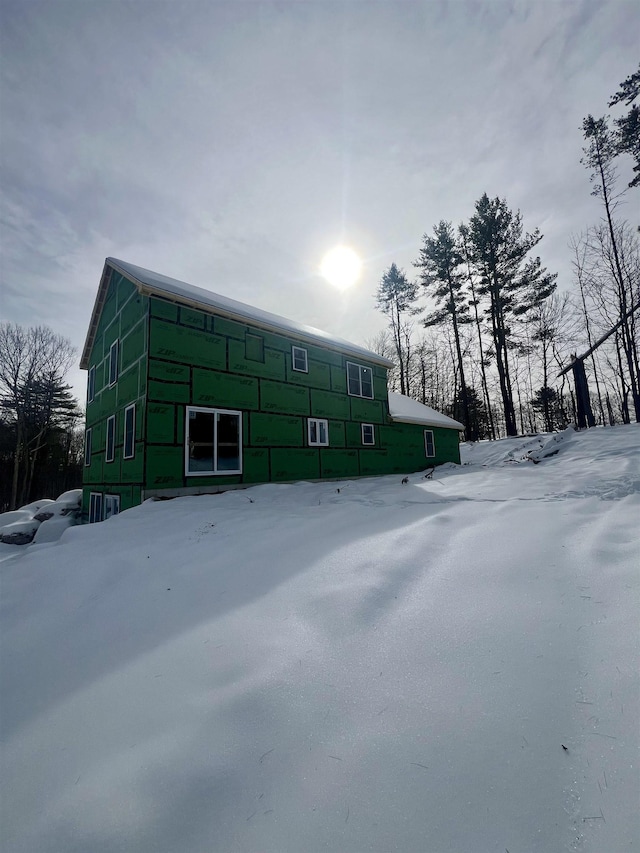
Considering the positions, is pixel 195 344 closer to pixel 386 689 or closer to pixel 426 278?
pixel 386 689

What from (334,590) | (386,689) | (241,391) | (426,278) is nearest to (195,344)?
(241,391)

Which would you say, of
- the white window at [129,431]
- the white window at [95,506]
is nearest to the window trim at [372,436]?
the white window at [129,431]

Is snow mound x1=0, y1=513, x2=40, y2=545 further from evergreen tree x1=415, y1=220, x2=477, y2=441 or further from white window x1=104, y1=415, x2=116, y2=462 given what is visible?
evergreen tree x1=415, y1=220, x2=477, y2=441

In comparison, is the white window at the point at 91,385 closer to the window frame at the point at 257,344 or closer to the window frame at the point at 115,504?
the window frame at the point at 115,504

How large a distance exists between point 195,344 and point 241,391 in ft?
5.45

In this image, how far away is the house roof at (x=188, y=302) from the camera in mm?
8281

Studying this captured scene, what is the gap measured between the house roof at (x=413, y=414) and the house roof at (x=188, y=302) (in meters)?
2.21

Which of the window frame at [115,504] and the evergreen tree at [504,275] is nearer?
the window frame at [115,504]

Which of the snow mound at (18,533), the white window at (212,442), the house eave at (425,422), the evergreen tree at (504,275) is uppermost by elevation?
the evergreen tree at (504,275)

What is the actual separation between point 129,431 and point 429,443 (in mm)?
11906

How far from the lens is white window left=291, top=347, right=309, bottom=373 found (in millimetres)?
10917

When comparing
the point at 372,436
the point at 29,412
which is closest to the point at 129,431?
the point at 372,436

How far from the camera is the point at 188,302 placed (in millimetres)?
8609

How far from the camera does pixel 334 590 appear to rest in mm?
2512
